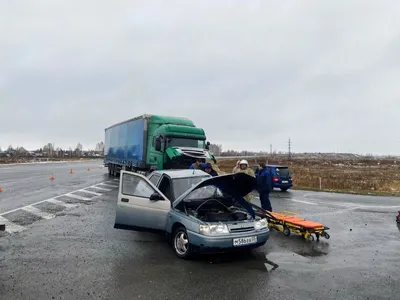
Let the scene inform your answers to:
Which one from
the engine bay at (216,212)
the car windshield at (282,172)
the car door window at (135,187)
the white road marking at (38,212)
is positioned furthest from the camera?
the car windshield at (282,172)

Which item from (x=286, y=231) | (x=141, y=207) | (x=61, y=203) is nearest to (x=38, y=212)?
(x=61, y=203)

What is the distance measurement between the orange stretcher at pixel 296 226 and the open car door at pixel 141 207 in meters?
2.24

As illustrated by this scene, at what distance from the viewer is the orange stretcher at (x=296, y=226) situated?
299 inches

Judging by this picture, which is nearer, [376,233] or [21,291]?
[21,291]

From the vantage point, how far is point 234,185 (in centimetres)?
693

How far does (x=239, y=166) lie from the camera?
9531 mm

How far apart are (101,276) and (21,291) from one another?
1119mm

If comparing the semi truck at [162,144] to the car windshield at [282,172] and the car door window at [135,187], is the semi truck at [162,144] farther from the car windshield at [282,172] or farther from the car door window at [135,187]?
the car door window at [135,187]

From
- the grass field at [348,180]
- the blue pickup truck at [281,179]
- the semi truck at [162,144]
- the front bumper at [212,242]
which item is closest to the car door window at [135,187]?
the front bumper at [212,242]

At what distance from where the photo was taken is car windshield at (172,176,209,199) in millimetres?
7172

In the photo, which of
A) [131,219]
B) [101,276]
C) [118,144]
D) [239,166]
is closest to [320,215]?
[239,166]

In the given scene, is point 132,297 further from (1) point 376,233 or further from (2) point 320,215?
(2) point 320,215

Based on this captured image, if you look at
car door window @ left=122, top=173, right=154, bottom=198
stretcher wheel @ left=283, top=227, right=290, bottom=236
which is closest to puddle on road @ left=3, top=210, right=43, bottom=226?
car door window @ left=122, top=173, right=154, bottom=198

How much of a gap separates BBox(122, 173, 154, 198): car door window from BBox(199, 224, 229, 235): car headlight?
1.77m
